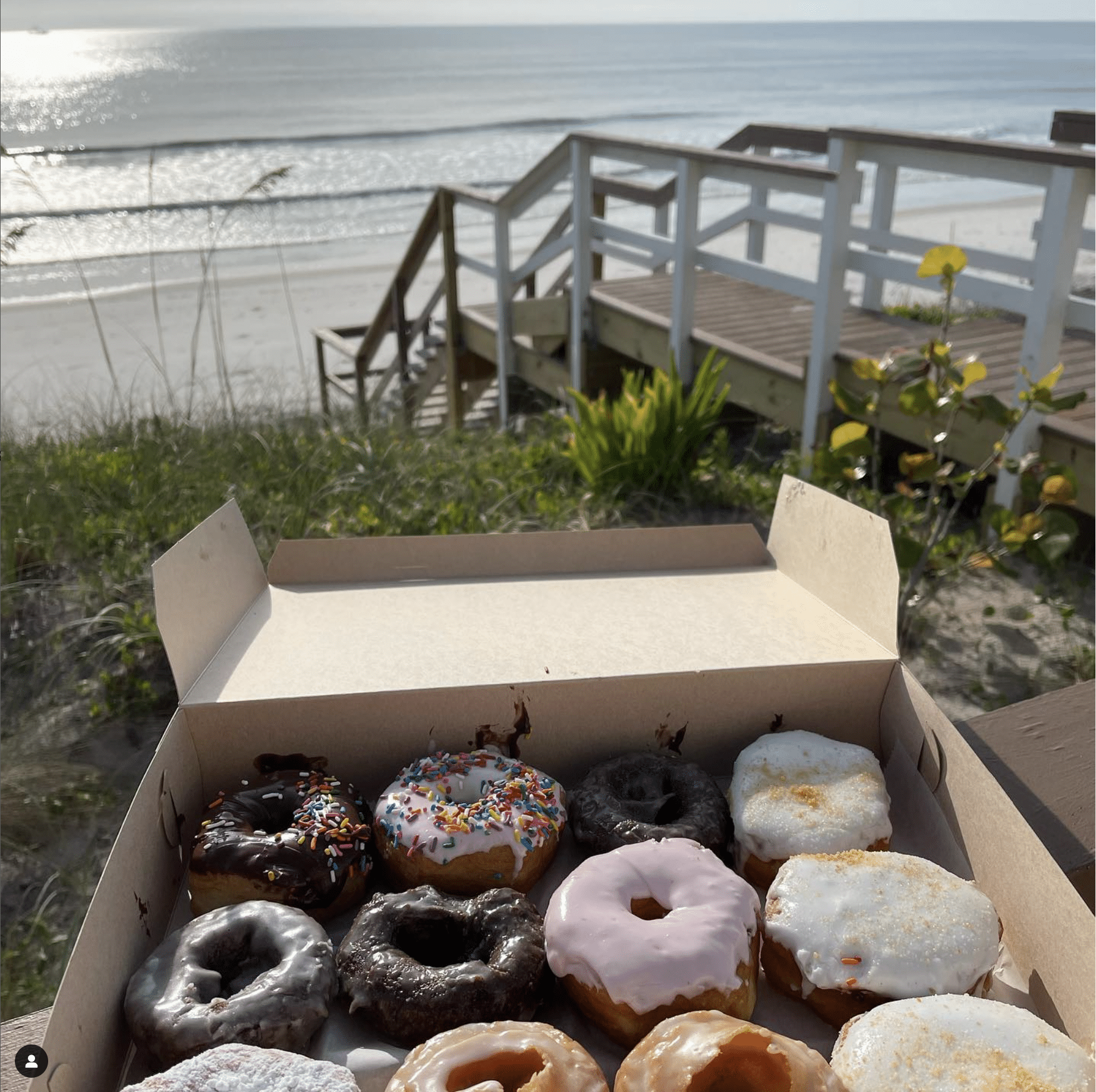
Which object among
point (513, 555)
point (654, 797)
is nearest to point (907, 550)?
point (513, 555)

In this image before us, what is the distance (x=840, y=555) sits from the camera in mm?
1907

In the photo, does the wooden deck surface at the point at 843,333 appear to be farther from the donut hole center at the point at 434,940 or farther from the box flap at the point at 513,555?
the donut hole center at the point at 434,940

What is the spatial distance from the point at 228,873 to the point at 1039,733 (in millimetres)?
1270

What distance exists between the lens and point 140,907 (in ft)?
4.50

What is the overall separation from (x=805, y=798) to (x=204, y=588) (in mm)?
1123

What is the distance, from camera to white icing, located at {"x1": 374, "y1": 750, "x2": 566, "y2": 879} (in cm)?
153

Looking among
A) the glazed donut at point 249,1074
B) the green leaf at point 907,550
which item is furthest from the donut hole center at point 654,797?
the green leaf at point 907,550

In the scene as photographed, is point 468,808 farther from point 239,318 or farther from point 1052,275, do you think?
point 239,318

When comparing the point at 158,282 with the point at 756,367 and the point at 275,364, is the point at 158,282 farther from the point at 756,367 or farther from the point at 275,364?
the point at 756,367

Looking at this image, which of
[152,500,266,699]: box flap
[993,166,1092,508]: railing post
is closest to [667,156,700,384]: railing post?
[993,166,1092,508]: railing post

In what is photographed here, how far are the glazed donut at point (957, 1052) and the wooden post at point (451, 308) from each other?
6710 mm

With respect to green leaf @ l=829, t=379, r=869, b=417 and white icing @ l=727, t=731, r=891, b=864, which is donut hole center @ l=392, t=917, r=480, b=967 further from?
green leaf @ l=829, t=379, r=869, b=417

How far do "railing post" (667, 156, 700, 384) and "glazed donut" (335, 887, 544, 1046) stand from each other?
4.54 meters

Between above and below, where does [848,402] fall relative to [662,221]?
above
